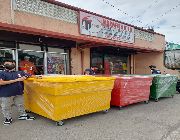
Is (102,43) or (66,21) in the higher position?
(66,21)

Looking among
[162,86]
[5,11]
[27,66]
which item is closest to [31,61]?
[27,66]

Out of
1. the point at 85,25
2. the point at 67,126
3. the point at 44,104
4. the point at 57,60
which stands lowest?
the point at 67,126

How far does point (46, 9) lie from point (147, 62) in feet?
39.8

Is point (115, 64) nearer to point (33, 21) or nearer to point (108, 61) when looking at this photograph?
point (108, 61)

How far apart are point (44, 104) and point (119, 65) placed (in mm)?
11545

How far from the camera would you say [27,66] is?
10031 mm

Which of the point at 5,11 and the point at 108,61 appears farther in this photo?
the point at 108,61

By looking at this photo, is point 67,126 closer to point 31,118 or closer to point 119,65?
point 31,118

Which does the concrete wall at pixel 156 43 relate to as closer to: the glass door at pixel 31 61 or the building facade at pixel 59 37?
the building facade at pixel 59 37

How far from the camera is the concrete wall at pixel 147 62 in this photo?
19.6 metres

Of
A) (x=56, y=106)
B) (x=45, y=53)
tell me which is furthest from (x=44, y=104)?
(x=45, y=53)

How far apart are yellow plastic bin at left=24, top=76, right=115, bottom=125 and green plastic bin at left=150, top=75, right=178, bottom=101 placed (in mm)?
3391

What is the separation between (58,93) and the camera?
18.3ft

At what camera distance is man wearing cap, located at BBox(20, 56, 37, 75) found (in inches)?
387
